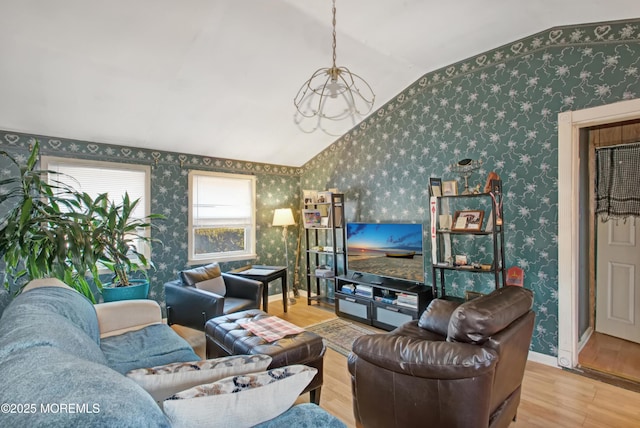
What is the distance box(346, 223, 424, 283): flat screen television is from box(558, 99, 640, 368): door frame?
4.12 ft

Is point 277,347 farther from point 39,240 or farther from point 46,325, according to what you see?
point 39,240

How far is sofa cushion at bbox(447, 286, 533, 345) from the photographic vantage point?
1515 millimetres

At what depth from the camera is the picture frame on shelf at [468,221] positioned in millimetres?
3012

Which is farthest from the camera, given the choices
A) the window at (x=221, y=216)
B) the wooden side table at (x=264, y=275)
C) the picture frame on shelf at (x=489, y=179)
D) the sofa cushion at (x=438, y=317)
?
the window at (x=221, y=216)

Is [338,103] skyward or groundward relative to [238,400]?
skyward

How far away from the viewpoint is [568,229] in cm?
270

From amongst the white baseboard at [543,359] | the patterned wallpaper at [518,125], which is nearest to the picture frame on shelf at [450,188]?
the patterned wallpaper at [518,125]

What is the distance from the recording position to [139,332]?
2.46 metres

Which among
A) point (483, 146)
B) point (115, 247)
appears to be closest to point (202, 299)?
Answer: point (115, 247)

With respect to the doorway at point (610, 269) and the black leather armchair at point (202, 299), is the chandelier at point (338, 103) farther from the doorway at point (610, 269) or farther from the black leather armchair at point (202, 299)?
the doorway at point (610, 269)

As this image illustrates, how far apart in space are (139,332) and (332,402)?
5.12ft

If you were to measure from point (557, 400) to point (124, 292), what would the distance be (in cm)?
375

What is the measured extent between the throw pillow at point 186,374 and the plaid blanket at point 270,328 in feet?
3.43

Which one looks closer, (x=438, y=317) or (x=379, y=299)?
(x=438, y=317)
